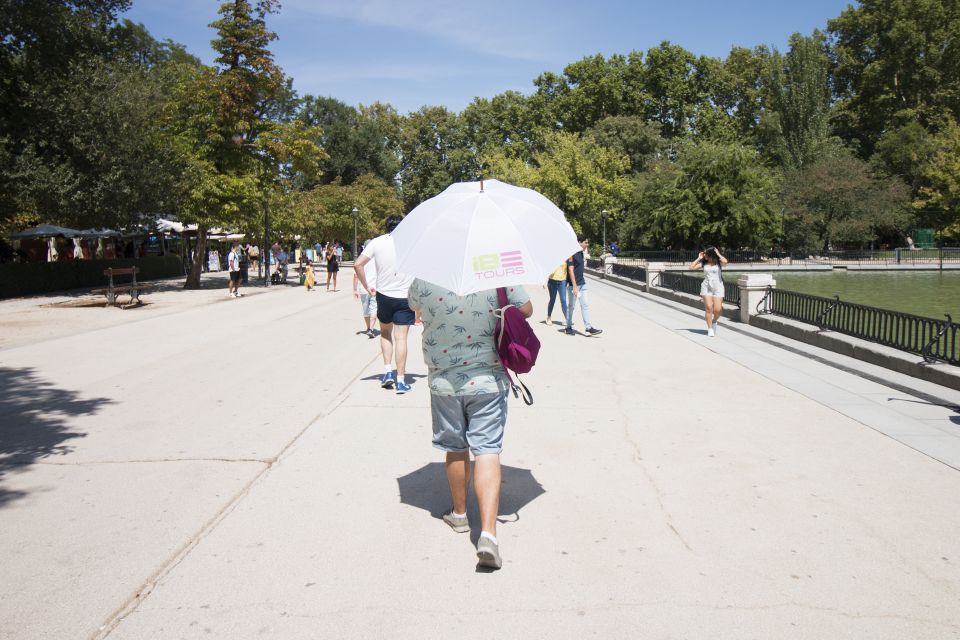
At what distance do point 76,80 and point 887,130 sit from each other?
62680mm

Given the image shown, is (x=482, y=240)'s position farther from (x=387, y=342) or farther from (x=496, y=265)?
(x=387, y=342)

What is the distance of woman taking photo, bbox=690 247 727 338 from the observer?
13.0 metres

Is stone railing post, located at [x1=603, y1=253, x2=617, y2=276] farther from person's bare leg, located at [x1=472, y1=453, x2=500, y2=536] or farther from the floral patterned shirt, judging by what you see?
person's bare leg, located at [x1=472, y1=453, x2=500, y2=536]

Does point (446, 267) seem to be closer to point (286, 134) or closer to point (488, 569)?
point (488, 569)

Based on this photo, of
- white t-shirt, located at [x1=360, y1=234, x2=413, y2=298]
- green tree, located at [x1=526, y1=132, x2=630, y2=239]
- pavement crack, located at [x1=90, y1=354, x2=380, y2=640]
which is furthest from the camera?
green tree, located at [x1=526, y1=132, x2=630, y2=239]

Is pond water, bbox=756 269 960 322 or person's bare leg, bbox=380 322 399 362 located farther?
pond water, bbox=756 269 960 322

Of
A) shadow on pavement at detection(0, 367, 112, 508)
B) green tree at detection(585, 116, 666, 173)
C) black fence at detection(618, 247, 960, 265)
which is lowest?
shadow on pavement at detection(0, 367, 112, 508)

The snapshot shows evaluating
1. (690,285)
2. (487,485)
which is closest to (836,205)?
(690,285)

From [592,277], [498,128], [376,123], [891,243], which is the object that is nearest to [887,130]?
[891,243]

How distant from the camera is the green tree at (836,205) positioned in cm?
4912

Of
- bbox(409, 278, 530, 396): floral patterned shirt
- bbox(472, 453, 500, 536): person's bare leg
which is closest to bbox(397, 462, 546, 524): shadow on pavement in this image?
bbox(472, 453, 500, 536): person's bare leg

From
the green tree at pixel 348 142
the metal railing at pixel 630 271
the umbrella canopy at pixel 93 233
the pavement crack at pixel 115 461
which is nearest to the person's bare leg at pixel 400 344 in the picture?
the pavement crack at pixel 115 461

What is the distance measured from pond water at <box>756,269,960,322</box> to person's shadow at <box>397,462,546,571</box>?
16220 millimetres

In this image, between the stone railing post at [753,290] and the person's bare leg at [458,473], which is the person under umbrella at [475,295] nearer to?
the person's bare leg at [458,473]
